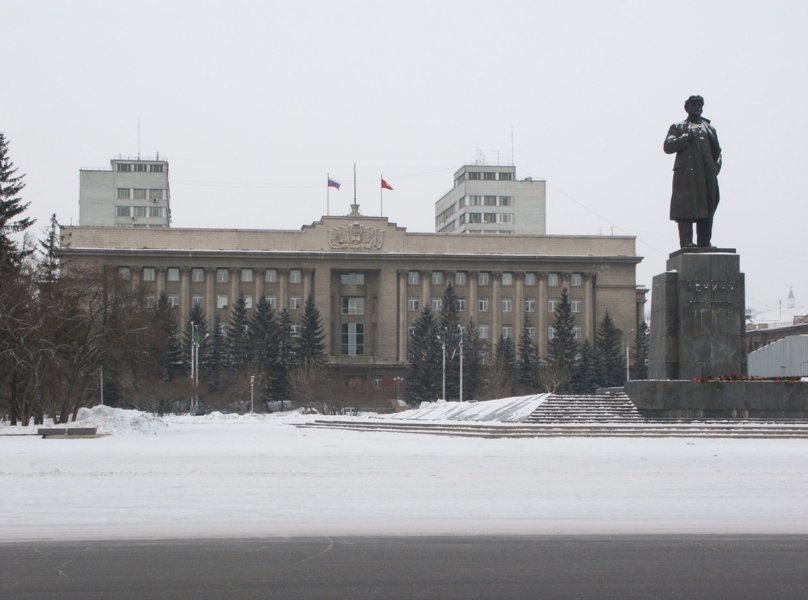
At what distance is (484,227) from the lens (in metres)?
131

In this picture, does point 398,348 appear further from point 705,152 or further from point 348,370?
point 705,152

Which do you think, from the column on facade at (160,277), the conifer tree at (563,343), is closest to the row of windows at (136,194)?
the column on facade at (160,277)

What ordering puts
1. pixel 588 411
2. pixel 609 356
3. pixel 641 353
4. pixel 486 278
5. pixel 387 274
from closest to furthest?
pixel 588 411
pixel 609 356
pixel 641 353
pixel 387 274
pixel 486 278

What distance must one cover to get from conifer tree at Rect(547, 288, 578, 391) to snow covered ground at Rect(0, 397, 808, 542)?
69813mm

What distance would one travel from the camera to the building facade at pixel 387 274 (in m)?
105

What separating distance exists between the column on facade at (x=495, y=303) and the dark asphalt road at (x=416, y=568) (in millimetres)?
95844

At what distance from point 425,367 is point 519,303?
18155 mm

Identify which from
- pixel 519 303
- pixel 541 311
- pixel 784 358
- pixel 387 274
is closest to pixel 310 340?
pixel 387 274

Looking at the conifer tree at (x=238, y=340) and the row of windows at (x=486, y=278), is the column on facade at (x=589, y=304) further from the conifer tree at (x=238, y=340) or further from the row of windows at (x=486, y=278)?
the conifer tree at (x=238, y=340)

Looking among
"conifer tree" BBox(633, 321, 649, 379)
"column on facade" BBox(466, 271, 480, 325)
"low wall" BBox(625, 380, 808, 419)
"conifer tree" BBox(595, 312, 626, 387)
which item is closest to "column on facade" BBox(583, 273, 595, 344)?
"conifer tree" BBox(595, 312, 626, 387)

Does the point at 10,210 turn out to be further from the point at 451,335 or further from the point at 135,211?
the point at 135,211

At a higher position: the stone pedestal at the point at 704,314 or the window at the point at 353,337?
the window at the point at 353,337

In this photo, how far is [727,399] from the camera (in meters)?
27.8

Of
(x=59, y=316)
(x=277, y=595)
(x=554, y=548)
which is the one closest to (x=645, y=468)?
(x=554, y=548)
